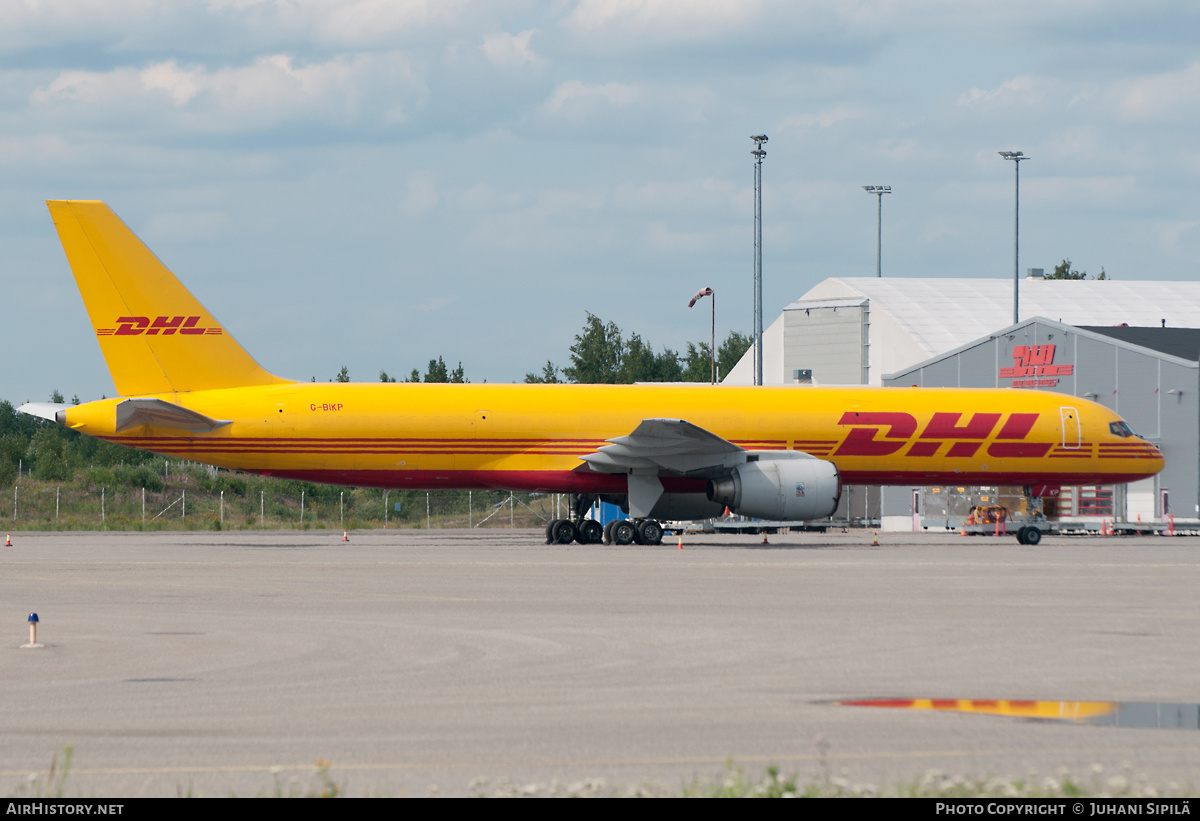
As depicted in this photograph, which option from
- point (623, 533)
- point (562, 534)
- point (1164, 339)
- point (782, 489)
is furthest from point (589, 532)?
point (1164, 339)

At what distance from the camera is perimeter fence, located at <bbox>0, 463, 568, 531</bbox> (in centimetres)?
5656

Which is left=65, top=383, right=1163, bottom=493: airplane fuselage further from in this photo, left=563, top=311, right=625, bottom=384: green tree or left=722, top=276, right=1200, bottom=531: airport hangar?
left=563, top=311, right=625, bottom=384: green tree

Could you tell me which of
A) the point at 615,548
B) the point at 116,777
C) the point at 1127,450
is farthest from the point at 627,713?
the point at 1127,450

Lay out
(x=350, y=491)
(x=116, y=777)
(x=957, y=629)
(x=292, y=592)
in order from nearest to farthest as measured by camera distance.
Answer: (x=116, y=777) < (x=957, y=629) < (x=292, y=592) < (x=350, y=491)

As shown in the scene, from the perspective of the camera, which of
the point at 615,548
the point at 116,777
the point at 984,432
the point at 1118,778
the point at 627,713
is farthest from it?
the point at 984,432

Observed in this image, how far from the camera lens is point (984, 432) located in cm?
3988

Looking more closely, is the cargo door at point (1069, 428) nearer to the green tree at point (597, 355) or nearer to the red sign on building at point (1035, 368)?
the red sign on building at point (1035, 368)

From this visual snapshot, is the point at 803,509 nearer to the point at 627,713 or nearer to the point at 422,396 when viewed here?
the point at 422,396

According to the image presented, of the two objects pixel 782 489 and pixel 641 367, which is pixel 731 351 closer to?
pixel 641 367

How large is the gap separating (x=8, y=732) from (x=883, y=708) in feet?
19.8

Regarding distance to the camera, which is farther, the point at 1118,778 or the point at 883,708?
the point at 883,708

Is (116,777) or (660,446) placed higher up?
(660,446)

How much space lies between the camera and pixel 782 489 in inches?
1437

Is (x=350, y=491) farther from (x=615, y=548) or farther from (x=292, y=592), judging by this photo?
(x=292, y=592)
